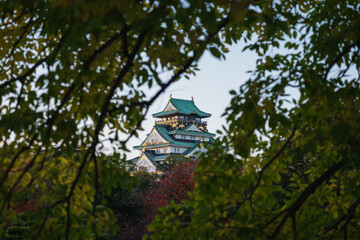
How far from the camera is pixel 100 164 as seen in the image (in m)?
2.45

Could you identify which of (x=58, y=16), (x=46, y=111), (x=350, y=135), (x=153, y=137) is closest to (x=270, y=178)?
(x=350, y=135)

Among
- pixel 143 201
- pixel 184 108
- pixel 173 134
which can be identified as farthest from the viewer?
pixel 184 108

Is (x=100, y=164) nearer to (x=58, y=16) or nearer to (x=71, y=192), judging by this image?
(x=71, y=192)

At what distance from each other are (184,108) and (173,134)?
3.26 metres

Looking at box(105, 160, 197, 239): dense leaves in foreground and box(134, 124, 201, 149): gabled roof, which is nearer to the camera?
box(105, 160, 197, 239): dense leaves in foreground

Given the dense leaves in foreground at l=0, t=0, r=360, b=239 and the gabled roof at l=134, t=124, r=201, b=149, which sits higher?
the gabled roof at l=134, t=124, r=201, b=149

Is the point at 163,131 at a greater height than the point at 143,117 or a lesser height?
greater

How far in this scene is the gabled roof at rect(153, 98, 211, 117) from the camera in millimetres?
38344

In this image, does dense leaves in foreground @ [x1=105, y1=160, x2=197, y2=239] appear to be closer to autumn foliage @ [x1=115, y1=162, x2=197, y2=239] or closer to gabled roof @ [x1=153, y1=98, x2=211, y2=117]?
autumn foliage @ [x1=115, y1=162, x2=197, y2=239]

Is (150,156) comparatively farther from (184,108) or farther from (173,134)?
(184,108)

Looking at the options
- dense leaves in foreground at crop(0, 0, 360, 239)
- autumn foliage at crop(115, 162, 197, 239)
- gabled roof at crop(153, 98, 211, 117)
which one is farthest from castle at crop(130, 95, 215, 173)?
dense leaves in foreground at crop(0, 0, 360, 239)

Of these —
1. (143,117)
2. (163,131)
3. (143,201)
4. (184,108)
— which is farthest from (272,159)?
(184,108)

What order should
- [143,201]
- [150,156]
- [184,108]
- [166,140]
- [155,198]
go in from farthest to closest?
[184,108] → [150,156] → [166,140] → [155,198] → [143,201]

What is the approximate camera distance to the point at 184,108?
39.1 m
